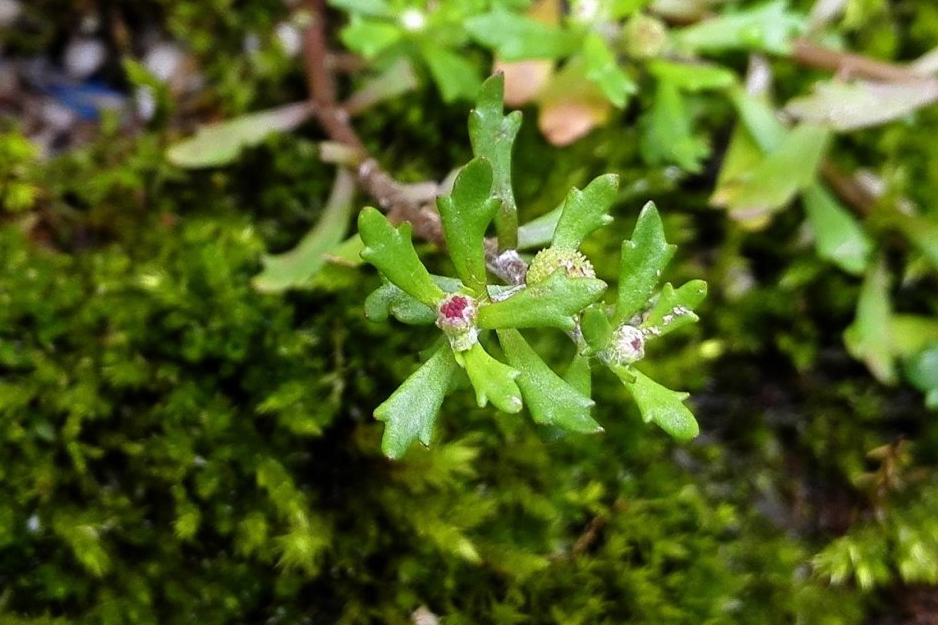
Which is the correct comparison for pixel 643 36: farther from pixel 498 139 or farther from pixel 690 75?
pixel 498 139

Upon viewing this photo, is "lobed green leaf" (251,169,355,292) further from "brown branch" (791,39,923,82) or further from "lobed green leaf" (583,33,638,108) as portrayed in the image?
"brown branch" (791,39,923,82)

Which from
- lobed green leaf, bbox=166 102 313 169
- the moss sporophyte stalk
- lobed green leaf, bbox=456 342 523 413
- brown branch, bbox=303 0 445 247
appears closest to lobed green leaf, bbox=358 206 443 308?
the moss sporophyte stalk

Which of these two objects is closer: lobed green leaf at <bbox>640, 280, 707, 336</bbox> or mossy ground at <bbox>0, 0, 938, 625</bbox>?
lobed green leaf at <bbox>640, 280, 707, 336</bbox>

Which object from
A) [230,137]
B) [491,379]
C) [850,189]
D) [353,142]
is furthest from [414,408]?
[850,189]

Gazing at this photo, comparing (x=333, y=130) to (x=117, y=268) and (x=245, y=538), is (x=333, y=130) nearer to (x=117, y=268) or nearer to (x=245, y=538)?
(x=117, y=268)

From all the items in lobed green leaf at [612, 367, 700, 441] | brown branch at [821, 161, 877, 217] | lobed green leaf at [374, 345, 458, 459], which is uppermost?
lobed green leaf at [374, 345, 458, 459]

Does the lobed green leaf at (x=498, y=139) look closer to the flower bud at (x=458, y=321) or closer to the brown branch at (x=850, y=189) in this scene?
the flower bud at (x=458, y=321)
